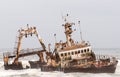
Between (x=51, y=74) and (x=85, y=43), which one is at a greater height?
(x=85, y=43)

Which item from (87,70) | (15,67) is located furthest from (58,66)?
(15,67)

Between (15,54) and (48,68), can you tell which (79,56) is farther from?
(15,54)

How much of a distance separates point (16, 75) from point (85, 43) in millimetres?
10679

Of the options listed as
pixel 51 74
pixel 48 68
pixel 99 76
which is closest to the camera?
pixel 99 76

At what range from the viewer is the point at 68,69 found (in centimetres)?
5719

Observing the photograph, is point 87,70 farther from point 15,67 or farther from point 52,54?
point 15,67

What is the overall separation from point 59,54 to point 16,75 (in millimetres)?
6741

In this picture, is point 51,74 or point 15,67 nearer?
point 51,74

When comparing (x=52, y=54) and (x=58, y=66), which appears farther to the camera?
(x=52, y=54)

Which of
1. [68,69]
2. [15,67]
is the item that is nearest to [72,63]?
[68,69]

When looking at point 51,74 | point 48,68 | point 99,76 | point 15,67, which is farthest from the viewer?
point 15,67

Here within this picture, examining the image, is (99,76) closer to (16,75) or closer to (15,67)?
(16,75)

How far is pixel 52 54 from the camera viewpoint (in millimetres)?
63156

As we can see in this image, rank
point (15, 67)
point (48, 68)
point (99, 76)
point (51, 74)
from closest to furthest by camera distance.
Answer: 1. point (99, 76)
2. point (51, 74)
3. point (48, 68)
4. point (15, 67)
